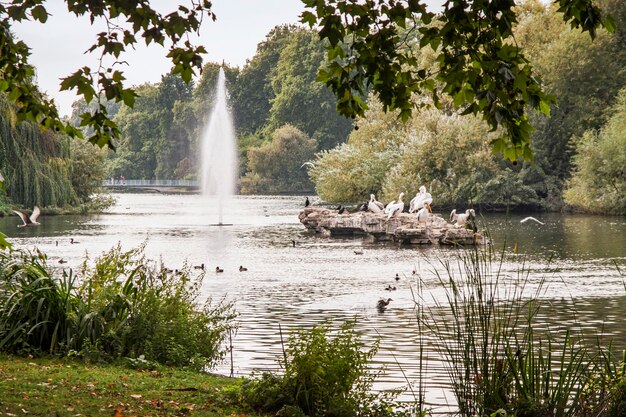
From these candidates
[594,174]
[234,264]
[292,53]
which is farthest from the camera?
[292,53]

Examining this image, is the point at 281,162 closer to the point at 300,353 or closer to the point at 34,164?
the point at 34,164

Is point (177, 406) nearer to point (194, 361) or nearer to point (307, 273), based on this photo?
point (194, 361)

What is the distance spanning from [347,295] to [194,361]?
9.57 meters

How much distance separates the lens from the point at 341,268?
77.8 feet

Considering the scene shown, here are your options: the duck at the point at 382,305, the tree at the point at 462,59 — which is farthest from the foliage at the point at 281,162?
the tree at the point at 462,59

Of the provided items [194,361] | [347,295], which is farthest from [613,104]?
[194,361]

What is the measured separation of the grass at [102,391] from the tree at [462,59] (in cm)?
228

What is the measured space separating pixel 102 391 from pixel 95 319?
1.86m

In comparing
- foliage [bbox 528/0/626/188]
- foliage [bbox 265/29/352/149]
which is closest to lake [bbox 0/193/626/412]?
foliage [bbox 528/0/626/188]

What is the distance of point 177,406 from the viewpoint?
21.7ft

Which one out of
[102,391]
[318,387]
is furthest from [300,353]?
[102,391]

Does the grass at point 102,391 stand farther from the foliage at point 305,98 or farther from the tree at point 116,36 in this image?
the foliage at point 305,98

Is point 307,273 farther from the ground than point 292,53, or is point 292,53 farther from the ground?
point 292,53

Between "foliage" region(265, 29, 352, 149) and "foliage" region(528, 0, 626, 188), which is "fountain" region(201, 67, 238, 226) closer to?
"foliage" region(265, 29, 352, 149)
